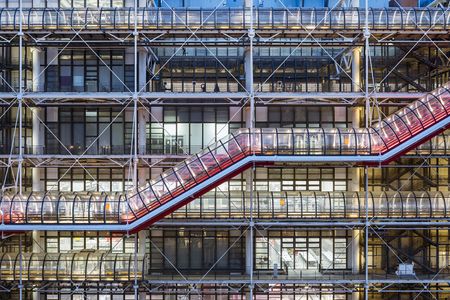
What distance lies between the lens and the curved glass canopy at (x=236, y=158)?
13578 millimetres

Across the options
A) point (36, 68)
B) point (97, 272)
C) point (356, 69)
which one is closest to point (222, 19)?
point (356, 69)

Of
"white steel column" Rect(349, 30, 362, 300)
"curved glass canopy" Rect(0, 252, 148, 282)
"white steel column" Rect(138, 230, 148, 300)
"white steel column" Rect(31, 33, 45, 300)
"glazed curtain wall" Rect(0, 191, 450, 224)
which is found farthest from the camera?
"white steel column" Rect(31, 33, 45, 300)

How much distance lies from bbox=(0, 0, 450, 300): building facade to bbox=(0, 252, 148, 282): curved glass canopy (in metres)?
0.04

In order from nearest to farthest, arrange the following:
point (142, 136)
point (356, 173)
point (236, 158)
Answer: point (236, 158) < point (142, 136) < point (356, 173)

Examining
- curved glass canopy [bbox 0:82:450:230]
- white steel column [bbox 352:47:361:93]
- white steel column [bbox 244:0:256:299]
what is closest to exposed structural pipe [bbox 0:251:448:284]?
white steel column [bbox 244:0:256:299]

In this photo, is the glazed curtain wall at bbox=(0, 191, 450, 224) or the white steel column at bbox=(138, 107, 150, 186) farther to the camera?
the white steel column at bbox=(138, 107, 150, 186)

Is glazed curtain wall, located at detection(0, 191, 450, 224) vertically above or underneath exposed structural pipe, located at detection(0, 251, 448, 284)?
above

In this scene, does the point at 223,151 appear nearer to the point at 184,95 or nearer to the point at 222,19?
the point at 184,95

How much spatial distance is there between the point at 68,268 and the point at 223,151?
17.5 ft

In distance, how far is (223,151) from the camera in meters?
13.6

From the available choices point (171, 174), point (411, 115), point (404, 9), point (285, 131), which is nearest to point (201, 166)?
point (171, 174)

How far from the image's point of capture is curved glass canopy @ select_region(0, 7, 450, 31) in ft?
48.7

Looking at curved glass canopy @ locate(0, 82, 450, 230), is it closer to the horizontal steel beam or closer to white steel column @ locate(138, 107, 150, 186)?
the horizontal steel beam

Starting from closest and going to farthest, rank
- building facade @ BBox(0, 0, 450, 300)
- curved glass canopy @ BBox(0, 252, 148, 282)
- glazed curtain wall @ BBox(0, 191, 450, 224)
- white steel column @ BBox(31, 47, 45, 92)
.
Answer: building facade @ BBox(0, 0, 450, 300) < curved glass canopy @ BBox(0, 252, 148, 282) < glazed curtain wall @ BBox(0, 191, 450, 224) < white steel column @ BBox(31, 47, 45, 92)
